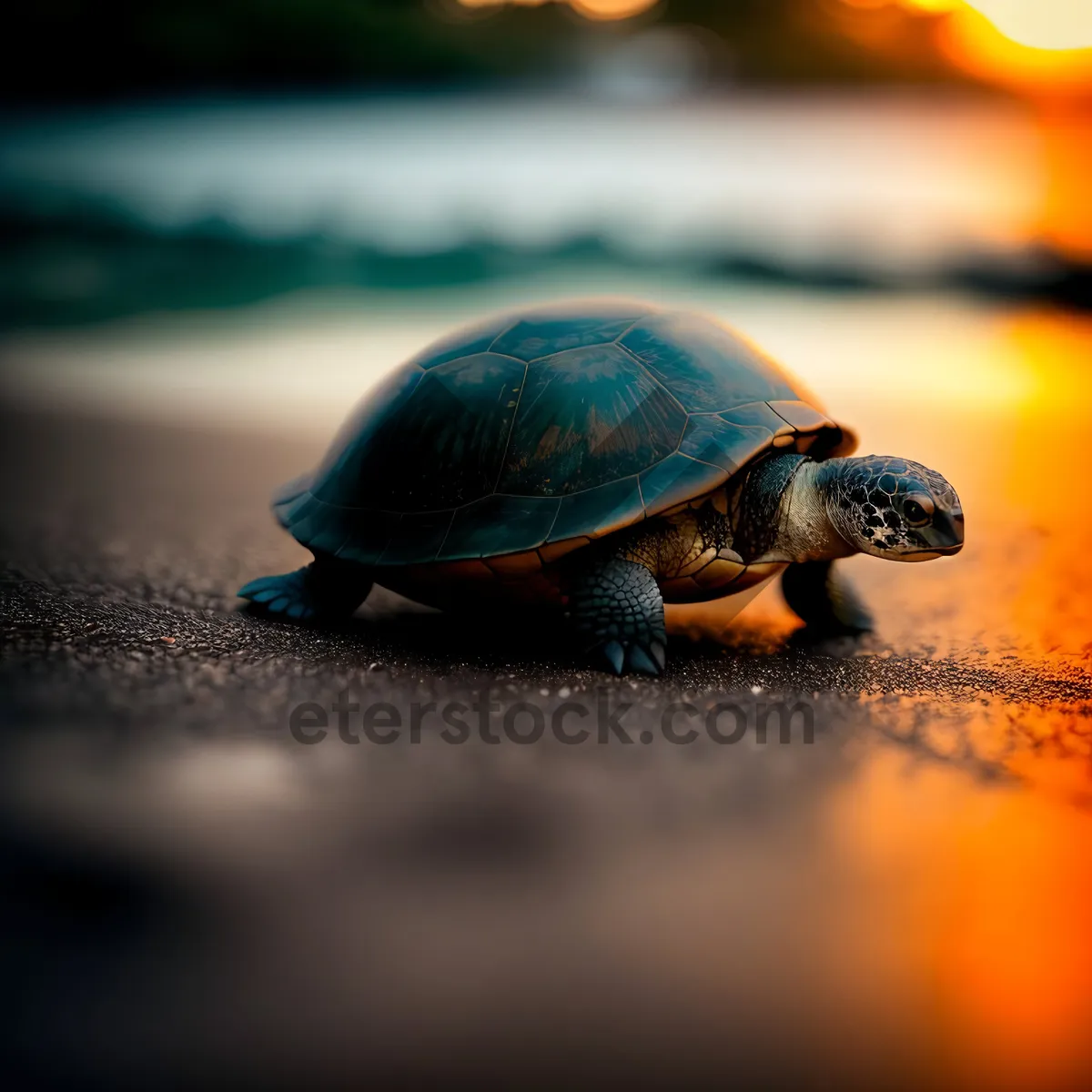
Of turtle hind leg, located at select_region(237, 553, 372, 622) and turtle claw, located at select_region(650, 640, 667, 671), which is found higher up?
turtle hind leg, located at select_region(237, 553, 372, 622)

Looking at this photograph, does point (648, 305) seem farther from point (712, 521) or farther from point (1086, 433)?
point (1086, 433)

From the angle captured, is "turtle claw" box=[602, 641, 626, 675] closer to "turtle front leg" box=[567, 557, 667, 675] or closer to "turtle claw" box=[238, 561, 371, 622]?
"turtle front leg" box=[567, 557, 667, 675]

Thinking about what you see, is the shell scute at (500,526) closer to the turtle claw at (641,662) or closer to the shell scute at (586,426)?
the shell scute at (586,426)

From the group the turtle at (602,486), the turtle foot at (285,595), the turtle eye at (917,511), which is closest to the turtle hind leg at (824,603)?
the turtle at (602,486)

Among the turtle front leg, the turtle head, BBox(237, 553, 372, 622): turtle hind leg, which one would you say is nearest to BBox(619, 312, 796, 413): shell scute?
the turtle head

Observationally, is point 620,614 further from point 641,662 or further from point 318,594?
point 318,594

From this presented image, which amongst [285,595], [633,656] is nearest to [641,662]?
[633,656]

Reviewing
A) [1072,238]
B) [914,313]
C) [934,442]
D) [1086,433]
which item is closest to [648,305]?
[934,442]
